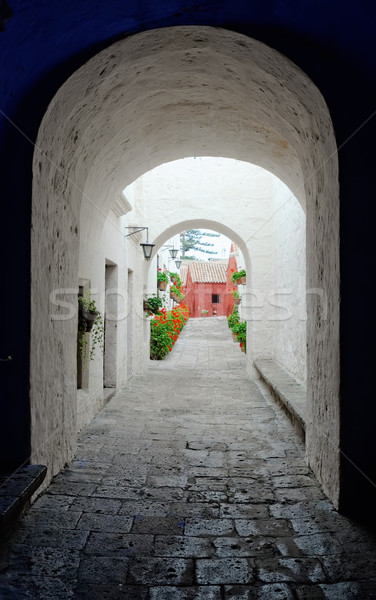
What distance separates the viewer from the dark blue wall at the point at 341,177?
279 centimetres

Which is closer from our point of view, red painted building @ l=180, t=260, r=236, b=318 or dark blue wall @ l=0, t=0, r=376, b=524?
dark blue wall @ l=0, t=0, r=376, b=524

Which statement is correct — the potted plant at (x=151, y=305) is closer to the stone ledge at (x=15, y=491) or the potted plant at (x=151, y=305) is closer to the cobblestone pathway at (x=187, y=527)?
the cobblestone pathway at (x=187, y=527)

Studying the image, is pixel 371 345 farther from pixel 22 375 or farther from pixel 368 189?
pixel 22 375

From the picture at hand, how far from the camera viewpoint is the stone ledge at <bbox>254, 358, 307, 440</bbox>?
4.88 m

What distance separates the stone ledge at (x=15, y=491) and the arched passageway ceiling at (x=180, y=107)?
7.17 feet

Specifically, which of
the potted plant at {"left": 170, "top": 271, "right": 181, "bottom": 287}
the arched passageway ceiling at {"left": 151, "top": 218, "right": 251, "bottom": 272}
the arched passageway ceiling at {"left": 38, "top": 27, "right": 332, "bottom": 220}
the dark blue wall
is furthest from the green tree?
the dark blue wall

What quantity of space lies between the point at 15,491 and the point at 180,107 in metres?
3.65

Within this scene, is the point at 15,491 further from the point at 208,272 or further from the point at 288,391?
the point at 208,272

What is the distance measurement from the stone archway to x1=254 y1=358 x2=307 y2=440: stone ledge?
835 mm

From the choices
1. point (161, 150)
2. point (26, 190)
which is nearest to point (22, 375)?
point (26, 190)

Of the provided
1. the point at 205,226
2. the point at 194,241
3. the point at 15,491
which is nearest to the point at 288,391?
the point at 15,491

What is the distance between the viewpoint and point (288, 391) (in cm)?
600

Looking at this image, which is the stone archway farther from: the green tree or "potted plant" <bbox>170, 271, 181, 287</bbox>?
the green tree

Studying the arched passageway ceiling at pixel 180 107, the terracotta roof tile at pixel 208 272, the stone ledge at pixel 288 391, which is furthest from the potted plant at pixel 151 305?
the terracotta roof tile at pixel 208 272
